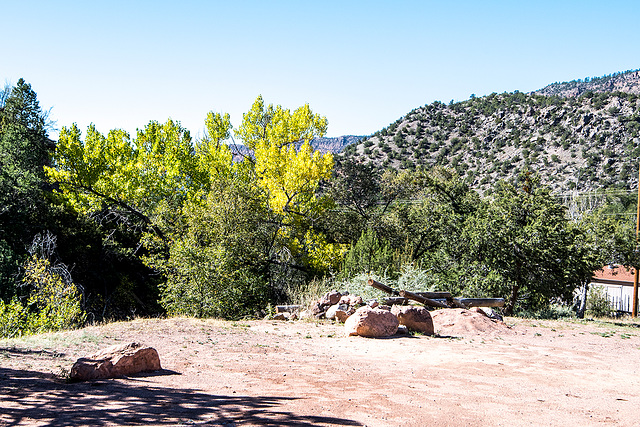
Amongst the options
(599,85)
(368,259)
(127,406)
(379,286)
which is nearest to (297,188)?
(368,259)

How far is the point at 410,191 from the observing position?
103 ft

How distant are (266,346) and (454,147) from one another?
177 feet

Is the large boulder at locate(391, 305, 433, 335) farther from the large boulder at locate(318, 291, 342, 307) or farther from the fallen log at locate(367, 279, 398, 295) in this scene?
the large boulder at locate(318, 291, 342, 307)

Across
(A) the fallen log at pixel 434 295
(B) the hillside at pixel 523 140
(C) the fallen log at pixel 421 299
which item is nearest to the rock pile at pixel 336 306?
(C) the fallen log at pixel 421 299

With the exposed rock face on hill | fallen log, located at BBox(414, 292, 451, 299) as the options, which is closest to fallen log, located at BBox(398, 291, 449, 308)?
fallen log, located at BBox(414, 292, 451, 299)

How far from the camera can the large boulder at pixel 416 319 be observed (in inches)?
464

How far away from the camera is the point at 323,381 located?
7.02 m

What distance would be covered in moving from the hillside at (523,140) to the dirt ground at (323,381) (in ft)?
130

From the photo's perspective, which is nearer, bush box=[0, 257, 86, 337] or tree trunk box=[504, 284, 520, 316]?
bush box=[0, 257, 86, 337]

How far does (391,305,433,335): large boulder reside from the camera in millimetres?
11781

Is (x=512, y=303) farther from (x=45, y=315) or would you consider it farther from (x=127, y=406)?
(x=127, y=406)

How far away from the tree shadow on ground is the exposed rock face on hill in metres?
102

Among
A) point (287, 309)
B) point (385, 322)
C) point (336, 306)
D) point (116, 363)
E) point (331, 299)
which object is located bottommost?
point (116, 363)

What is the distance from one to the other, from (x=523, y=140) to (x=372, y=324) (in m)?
50.9
